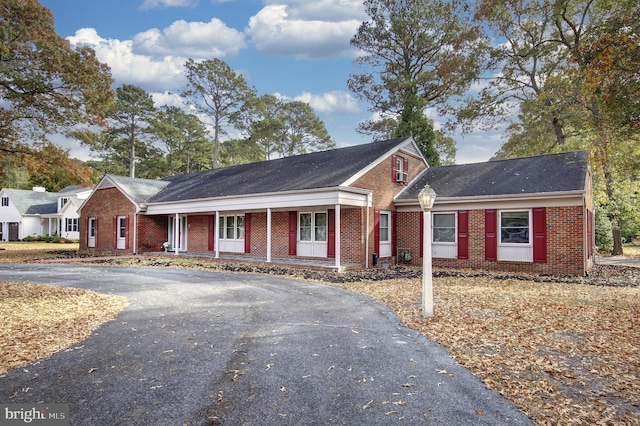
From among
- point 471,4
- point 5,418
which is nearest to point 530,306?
point 5,418

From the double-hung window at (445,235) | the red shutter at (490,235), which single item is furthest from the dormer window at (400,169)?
the red shutter at (490,235)

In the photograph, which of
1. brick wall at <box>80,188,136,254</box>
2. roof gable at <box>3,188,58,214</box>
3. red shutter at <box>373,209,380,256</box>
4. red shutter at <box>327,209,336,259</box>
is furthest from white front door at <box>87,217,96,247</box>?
roof gable at <box>3,188,58,214</box>

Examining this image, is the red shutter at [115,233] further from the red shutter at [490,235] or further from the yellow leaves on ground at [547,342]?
the red shutter at [490,235]

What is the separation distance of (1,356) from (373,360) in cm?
467

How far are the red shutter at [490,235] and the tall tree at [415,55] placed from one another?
10.6 m

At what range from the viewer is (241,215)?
18.3 m

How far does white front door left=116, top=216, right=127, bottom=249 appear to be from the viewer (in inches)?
840

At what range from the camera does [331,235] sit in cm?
1522

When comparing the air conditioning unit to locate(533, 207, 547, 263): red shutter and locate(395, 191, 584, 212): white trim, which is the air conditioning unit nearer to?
locate(395, 191, 584, 212): white trim

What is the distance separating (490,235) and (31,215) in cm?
4480

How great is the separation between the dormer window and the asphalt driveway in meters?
10.5

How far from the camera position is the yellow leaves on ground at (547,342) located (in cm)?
363

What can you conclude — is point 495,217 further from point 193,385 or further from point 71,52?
point 71,52

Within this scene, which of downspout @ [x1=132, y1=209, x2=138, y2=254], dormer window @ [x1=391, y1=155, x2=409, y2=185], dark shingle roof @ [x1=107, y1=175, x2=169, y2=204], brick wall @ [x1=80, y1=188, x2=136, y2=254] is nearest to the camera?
dormer window @ [x1=391, y1=155, x2=409, y2=185]
